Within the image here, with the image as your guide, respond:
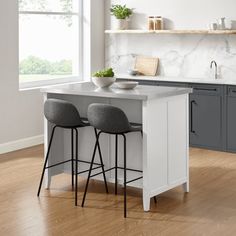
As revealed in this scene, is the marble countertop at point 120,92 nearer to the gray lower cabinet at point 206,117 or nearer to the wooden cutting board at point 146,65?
the gray lower cabinet at point 206,117

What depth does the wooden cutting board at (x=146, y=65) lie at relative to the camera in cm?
811

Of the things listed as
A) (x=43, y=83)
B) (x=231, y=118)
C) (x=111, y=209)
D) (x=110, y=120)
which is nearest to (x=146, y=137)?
(x=110, y=120)

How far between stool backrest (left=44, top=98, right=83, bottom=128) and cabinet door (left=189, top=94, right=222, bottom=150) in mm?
2692

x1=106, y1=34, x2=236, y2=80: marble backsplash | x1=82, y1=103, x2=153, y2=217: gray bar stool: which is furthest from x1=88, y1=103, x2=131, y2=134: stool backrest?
x1=106, y1=34, x2=236, y2=80: marble backsplash

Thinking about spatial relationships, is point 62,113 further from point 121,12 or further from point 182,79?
point 121,12

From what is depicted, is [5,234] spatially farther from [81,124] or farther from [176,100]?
[176,100]

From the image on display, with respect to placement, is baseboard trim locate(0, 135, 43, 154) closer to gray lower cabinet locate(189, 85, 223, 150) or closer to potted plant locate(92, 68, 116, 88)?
gray lower cabinet locate(189, 85, 223, 150)

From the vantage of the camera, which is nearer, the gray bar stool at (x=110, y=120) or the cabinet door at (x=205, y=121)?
the gray bar stool at (x=110, y=120)

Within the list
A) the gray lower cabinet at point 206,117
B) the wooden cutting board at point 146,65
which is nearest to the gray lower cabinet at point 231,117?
the gray lower cabinet at point 206,117

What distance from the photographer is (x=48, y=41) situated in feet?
26.0

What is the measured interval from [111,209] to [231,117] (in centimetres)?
279

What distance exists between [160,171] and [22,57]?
3.31 metres

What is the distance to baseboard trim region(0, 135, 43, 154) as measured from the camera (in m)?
6.98

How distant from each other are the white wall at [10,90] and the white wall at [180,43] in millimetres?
1798
